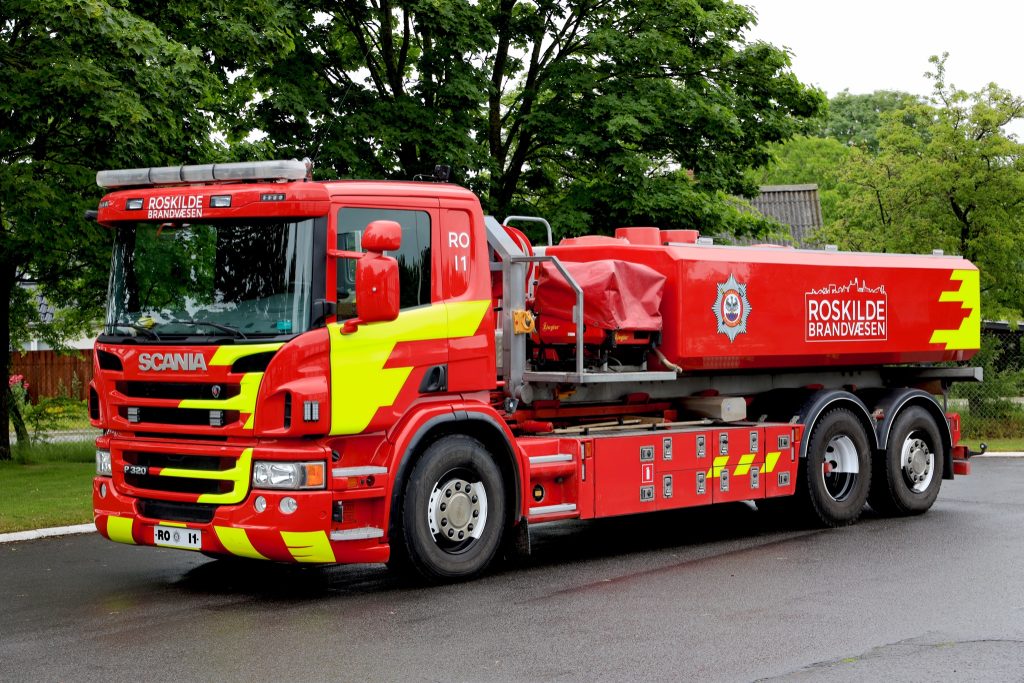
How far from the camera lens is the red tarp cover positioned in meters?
11.0

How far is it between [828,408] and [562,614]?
5381mm

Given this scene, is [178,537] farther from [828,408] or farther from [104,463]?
[828,408]

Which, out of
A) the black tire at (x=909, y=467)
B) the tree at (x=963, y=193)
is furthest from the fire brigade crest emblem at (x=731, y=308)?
the tree at (x=963, y=193)

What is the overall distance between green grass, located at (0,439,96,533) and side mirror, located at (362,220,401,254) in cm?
566

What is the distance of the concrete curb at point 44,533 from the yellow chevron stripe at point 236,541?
4.00 metres

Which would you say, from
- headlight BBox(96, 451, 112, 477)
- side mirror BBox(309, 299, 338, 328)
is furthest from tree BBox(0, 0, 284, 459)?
side mirror BBox(309, 299, 338, 328)

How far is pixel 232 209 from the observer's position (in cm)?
900

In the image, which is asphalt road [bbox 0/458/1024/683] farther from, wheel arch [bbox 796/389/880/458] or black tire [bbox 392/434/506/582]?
wheel arch [bbox 796/389/880/458]

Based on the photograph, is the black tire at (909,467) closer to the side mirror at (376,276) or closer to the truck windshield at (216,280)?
the side mirror at (376,276)

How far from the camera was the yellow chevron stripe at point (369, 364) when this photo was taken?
29.0ft

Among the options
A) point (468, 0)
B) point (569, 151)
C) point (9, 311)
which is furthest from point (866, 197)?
point (9, 311)

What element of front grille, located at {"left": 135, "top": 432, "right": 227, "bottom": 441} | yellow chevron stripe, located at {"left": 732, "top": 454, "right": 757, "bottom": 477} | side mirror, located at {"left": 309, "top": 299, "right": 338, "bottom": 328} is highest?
side mirror, located at {"left": 309, "top": 299, "right": 338, "bottom": 328}

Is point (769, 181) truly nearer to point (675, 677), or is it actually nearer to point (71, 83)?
point (71, 83)

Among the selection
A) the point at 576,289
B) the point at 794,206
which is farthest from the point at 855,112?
the point at 576,289
